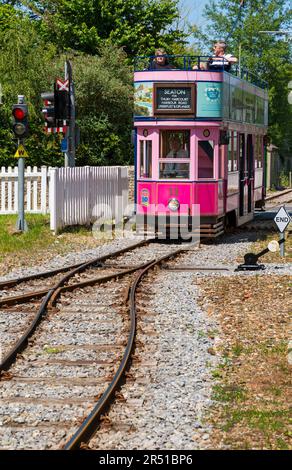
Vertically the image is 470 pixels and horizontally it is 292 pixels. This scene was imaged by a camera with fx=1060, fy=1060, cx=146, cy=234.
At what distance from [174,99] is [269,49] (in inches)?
1483

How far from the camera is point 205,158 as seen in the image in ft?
68.9

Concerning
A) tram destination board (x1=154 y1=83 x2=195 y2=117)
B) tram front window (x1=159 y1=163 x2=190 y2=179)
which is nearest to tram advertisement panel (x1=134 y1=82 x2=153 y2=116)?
tram destination board (x1=154 y1=83 x2=195 y2=117)

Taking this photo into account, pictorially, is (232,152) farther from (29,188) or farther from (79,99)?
(79,99)

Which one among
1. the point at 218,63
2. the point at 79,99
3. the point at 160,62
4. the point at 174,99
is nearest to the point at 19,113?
the point at 160,62

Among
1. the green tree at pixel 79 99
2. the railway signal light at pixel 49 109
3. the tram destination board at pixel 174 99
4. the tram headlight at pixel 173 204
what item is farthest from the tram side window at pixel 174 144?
the green tree at pixel 79 99

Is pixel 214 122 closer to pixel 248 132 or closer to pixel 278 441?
pixel 248 132

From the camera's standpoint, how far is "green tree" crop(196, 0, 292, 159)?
56750 millimetres

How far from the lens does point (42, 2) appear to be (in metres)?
52.6

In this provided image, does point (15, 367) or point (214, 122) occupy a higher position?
point (214, 122)

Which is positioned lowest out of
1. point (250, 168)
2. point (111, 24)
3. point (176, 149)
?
point (250, 168)

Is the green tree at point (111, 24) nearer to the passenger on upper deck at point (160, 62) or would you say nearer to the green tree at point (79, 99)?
the green tree at point (79, 99)

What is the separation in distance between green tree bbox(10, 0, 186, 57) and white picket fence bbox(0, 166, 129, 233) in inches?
694
